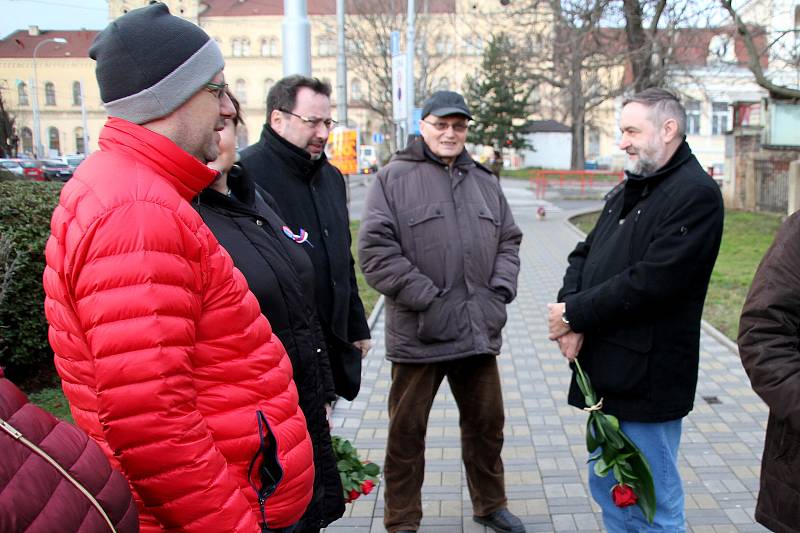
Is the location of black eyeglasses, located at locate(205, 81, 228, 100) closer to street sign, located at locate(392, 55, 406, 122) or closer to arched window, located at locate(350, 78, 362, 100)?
street sign, located at locate(392, 55, 406, 122)

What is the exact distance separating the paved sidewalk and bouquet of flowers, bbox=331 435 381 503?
3.34 ft

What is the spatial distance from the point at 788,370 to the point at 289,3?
447cm

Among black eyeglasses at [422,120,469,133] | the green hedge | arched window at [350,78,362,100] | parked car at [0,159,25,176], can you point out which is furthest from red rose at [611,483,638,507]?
arched window at [350,78,362,100]

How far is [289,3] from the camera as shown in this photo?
17.7 ft

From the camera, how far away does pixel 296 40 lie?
5.29 metres

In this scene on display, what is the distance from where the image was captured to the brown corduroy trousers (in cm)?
355

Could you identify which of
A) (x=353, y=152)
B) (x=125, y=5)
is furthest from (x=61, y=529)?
(x=353, y=152)

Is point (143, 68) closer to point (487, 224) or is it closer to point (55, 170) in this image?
point (487, 224)

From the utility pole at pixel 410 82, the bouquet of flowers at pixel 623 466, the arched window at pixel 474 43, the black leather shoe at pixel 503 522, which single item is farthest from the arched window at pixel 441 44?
the bouquet of flowers at pixel 623 466

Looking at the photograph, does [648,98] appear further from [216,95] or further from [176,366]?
[176,366]

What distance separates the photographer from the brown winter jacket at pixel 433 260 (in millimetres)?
3451

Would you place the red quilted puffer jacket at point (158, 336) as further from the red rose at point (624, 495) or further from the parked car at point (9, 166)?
the parked car at point (9, 166)

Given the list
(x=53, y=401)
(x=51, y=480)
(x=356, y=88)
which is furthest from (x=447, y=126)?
(x=356, y=88)

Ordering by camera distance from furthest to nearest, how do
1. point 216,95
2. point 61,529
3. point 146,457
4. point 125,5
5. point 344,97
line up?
1. point 344,97
2. point 125,5
3. point 216,95
4. point 146,457
5. point 61,529
